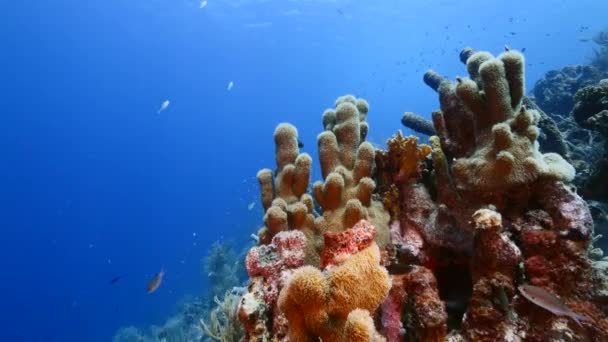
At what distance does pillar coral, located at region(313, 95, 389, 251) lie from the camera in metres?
3.25

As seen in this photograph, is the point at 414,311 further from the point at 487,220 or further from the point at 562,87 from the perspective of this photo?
the point at 562,87

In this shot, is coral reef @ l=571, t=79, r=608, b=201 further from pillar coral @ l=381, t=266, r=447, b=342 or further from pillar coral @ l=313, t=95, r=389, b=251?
pillar coral @ l=381, t=266, r=447, b=342

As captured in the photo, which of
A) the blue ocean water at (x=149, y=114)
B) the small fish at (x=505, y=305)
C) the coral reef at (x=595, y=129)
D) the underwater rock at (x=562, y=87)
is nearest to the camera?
the small fish at (x=505, y=305)

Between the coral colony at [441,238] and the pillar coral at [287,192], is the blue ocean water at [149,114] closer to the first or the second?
the pillar coral at [287,192]

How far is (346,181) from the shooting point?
139 inches

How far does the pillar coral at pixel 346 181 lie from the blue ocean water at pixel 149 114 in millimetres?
23435

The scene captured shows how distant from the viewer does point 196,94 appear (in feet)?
340

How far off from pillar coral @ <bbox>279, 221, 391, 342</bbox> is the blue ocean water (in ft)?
81.4

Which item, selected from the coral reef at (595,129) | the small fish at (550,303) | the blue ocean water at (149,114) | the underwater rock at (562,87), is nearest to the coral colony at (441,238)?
the small fish at (550,303)

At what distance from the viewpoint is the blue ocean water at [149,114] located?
159 ft

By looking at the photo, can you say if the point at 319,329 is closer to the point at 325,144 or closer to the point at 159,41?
the point at 325,144

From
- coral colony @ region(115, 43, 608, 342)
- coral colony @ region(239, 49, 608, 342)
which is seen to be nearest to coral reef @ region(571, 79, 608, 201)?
coral colony @ region(115, 43, 608, 342)

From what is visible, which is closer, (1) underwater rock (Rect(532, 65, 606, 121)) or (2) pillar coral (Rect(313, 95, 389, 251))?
(2) pillar coral (Rect(313, 95, 389, 251))

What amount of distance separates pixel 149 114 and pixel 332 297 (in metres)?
113
